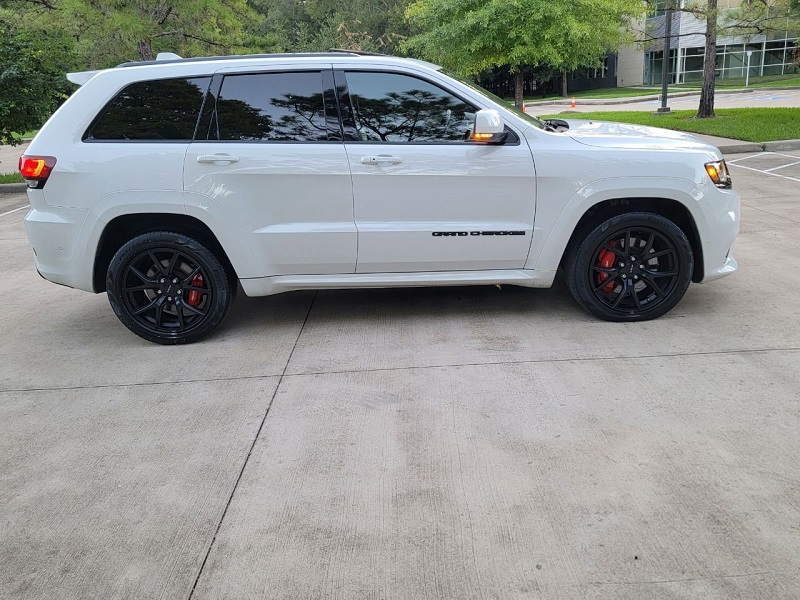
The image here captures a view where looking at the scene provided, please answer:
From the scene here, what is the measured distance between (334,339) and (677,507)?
282 cm

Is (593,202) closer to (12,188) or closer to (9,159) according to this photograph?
(12,188)

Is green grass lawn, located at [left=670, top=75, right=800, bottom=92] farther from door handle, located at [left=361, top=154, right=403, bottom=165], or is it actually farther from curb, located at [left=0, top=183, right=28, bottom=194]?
door handle, located at [left=361, top=154, right=403, bottom=165]

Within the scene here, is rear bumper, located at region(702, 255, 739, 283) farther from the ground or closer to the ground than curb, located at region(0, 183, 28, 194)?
farther from the ground

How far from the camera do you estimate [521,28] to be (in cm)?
1853

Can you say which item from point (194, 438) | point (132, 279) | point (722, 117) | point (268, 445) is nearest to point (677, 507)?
point (268, 445)

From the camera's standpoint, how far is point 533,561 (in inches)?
113

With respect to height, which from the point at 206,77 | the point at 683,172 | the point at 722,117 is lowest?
the point at 722,117

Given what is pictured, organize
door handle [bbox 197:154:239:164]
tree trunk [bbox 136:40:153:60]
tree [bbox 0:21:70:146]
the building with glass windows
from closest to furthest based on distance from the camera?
door handle [bbox 197:154:239:164] → tree [bbox 0:21:70:146] → tree trunk [bbox 136:40:153:60] → the building with glass windows

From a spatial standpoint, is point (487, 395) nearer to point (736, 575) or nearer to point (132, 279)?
point (736, 575)

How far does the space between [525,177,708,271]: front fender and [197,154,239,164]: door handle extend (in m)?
2.14

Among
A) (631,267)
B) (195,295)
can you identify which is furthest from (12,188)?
(631,267)

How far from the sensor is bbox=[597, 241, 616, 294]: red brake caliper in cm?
533

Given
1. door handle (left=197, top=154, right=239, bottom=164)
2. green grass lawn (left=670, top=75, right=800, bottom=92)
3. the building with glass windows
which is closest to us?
door handle (left=197, top=154, right=239, bottom=164)

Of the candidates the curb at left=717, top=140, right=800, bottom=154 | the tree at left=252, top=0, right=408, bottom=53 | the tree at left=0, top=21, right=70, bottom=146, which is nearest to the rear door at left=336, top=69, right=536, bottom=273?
the curb at left=717, top=140, right=800, bottom=154
